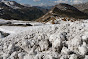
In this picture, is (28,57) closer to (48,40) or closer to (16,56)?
(16,56)

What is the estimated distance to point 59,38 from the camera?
6527mm

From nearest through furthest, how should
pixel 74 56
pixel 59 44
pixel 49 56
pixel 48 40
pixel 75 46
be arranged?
1. pixel 74 56
2. pixel 49 56
3. pixel 75 46
4. pixel 59 44
5. pixel 48 40

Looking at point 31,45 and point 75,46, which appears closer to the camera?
point 75,46

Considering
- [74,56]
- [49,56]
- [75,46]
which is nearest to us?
[74,56]

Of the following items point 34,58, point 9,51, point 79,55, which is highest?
point 79,55

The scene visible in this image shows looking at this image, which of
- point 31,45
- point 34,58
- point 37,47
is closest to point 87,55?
point 34,58

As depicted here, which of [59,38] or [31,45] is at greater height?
[59,38]

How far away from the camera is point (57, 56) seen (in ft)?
17.6

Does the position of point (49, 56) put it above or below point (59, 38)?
below

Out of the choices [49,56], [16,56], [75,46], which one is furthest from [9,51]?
[75,46]

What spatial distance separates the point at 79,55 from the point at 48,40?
9.33ft

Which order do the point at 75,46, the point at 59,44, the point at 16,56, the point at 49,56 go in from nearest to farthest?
the point at 49,56
the point at 75,46
the point at 59,44
the point at 16,56

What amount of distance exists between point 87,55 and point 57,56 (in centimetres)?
146

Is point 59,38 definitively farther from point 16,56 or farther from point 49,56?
point 16,56
